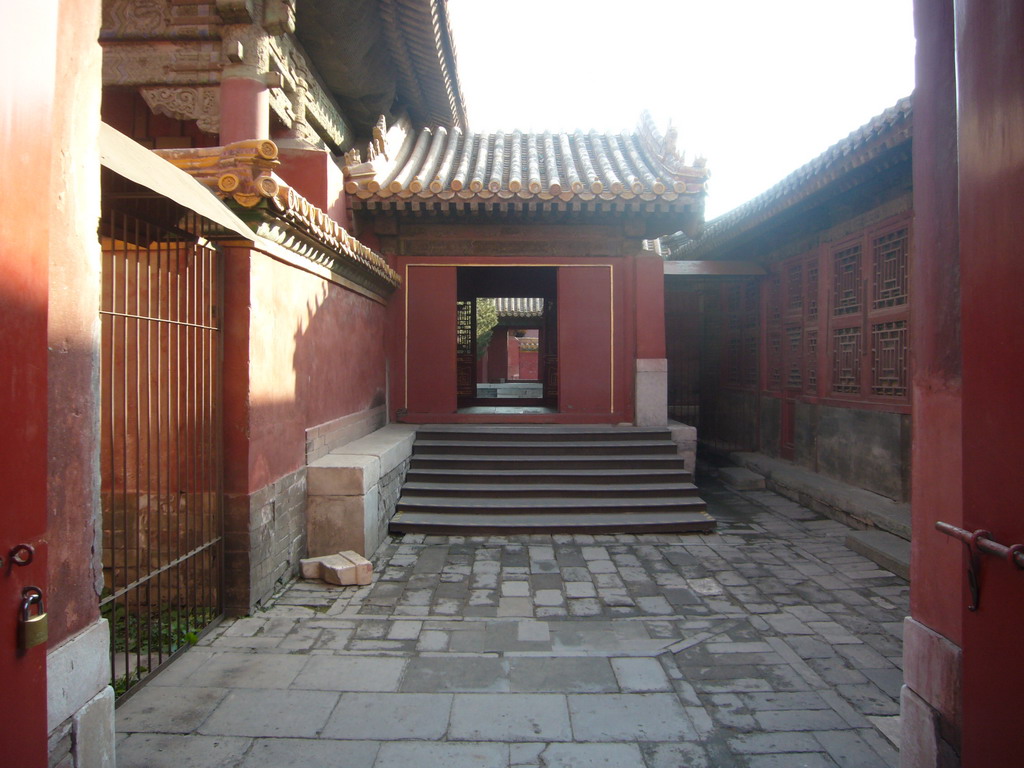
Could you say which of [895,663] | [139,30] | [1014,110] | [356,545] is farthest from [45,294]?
[139,30]

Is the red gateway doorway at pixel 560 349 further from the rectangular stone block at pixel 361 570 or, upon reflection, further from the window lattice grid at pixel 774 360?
the rectangular stone block at pixel 361 570

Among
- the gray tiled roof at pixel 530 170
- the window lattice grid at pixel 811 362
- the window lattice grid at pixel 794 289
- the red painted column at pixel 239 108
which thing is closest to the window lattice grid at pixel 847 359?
the window lattice grid at pixel 811 362

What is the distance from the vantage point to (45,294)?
1757 mm

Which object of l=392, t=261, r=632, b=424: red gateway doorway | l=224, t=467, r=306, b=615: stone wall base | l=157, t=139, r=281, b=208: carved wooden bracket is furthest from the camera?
l=392, t=261, r=632, b=424: red gateway doorway

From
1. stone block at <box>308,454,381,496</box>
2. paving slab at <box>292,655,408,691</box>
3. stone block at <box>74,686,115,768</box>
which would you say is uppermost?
stone block at <box>308,454,381,496</box>

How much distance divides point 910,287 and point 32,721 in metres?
7.13

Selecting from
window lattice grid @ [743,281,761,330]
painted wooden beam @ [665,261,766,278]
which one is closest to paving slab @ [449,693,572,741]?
painted wooden beam @ [665,261,766,278]

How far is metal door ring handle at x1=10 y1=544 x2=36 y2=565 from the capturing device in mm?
1599

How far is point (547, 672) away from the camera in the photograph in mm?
3266

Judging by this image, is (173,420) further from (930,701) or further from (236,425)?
(930,701)

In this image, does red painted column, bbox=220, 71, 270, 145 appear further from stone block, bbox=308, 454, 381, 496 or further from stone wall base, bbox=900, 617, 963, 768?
stone wall base, bbox=900, 617, 963, 768

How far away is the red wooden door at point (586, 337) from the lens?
8.23m

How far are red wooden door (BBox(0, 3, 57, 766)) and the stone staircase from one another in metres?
4.32

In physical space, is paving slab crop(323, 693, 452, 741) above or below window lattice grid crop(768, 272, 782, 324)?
below
